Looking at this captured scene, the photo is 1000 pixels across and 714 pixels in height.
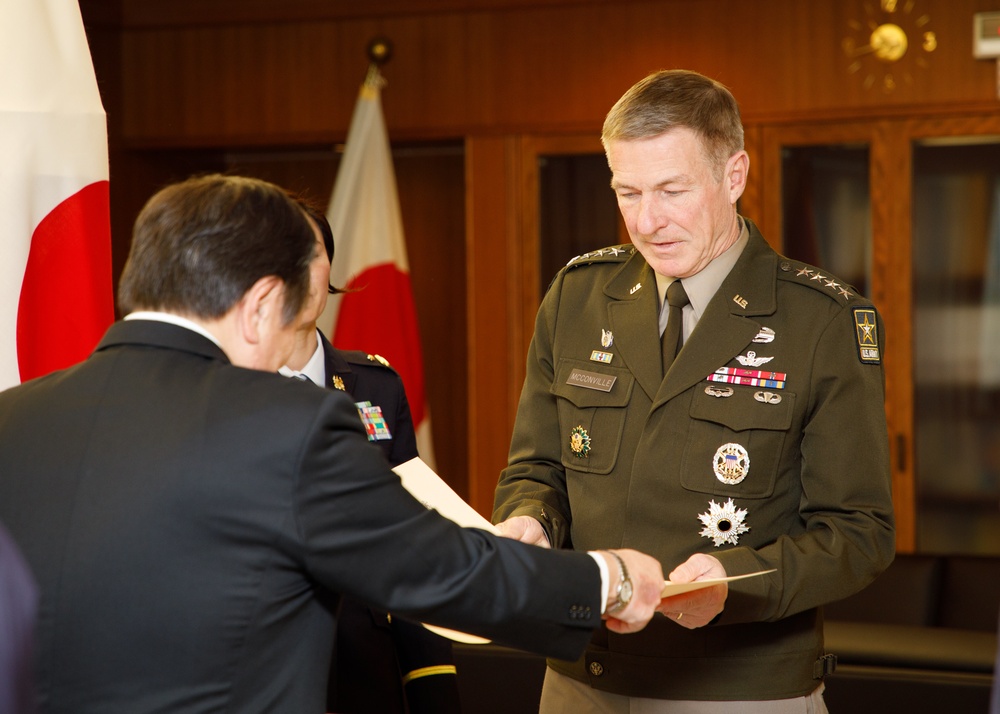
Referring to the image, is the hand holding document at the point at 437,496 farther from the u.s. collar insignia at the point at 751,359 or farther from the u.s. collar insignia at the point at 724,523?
the u.s. collar insignia at the point at 751,359

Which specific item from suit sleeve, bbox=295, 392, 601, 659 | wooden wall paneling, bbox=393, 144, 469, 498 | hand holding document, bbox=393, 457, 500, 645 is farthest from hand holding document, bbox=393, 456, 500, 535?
wooden wall paneling, bbox=393, 144, 469, 498

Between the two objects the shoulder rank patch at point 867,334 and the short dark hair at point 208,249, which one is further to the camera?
the shoulder rank patch at point 867,334

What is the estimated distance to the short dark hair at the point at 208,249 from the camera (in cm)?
139

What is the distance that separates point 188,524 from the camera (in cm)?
132

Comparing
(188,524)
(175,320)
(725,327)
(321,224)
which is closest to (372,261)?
(321,224)

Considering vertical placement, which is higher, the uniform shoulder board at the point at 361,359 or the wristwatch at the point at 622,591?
the uniform shoulder board at the point at 361,359

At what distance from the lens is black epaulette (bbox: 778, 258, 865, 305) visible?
1966mm

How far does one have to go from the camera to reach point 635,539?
1.95m

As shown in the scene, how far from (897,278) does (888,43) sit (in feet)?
3.32

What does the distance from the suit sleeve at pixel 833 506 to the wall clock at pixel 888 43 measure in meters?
3.42

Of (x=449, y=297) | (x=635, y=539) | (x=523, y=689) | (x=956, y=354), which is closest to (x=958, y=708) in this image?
(x=523, y=689)

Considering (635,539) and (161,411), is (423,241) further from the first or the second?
(161,411)

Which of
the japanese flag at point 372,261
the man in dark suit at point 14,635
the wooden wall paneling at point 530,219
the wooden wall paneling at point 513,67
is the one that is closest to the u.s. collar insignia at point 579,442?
the man in dark suit at point 14,635

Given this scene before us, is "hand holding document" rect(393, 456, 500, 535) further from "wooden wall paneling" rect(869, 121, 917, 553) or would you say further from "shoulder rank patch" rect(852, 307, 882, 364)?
"wooden wall paneling" rect(869, 121, 917, 553)
